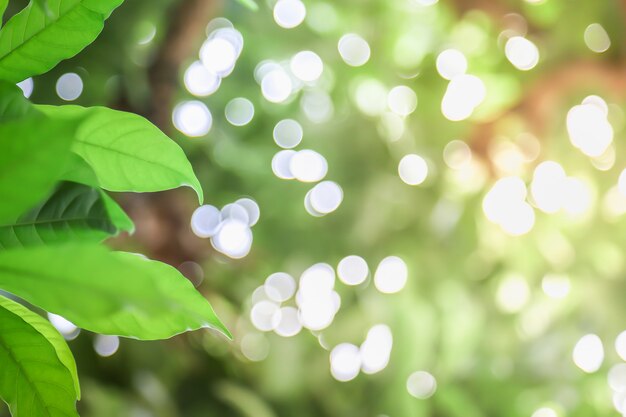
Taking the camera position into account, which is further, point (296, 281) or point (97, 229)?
point (296, 281)

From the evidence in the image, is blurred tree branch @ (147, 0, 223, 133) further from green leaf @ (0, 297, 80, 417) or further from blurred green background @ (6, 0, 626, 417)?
green leaf @ (0, 297, 80, 417)

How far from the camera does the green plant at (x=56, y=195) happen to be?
18 centimetres

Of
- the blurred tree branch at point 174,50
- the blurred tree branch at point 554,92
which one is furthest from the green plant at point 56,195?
the blurred tree branch at point 554,92

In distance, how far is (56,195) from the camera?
243 millimetres

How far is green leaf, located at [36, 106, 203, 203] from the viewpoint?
0.90 feet

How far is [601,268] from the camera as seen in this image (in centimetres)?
113

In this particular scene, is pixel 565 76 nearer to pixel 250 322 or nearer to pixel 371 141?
pixel 371 141

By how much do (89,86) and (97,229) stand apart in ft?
2.18

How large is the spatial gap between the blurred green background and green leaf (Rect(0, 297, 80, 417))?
26.0 inches

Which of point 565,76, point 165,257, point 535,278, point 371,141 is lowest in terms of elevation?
point 165,257

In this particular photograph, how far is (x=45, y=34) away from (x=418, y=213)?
2.83ft

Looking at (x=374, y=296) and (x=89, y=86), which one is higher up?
(x=89, y=86)

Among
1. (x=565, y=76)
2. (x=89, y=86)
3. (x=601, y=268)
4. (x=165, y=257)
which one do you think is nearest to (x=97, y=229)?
(x=89, y=86)

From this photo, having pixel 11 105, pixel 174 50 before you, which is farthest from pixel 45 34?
pixel 174 50
